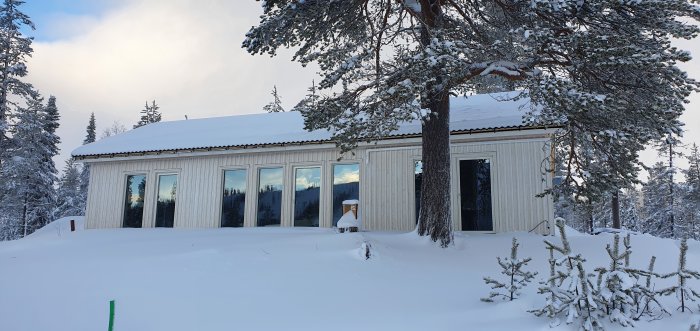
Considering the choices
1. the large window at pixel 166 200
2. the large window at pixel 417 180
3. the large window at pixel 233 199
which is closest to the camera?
the large window at pixel 417 180

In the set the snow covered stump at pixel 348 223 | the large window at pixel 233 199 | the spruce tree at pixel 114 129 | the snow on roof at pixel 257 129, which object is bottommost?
the snow covered stump at pixel 348 223

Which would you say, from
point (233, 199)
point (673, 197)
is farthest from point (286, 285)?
point (673, 197)

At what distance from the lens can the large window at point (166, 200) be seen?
12867 mm

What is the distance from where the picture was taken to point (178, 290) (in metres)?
5.35

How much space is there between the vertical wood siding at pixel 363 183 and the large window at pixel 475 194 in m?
0.14

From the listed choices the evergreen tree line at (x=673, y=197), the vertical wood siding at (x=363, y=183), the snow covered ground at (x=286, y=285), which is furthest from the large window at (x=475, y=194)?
the evergreen tree line at (x=673, y=197)

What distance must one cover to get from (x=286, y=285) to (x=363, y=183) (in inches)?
229

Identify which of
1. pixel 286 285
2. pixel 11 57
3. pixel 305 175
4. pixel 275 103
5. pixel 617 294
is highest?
pixel 275 103

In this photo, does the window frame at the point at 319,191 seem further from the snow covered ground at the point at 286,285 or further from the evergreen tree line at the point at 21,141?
the evergreen tree line at the point at 21,141

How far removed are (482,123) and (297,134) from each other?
4.67 meters

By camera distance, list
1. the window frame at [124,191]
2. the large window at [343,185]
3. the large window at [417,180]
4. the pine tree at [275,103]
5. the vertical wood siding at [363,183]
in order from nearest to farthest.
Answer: the vertical wood siding at [363,183], the large window at [417,180], the large window at [343,185], the window frame at [124,191], the pine tree at [275,103]

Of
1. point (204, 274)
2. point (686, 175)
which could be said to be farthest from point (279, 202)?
point (686, 175)

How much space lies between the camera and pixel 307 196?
460 inches

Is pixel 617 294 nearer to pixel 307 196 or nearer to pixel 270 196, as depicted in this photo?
pixel 307 196
